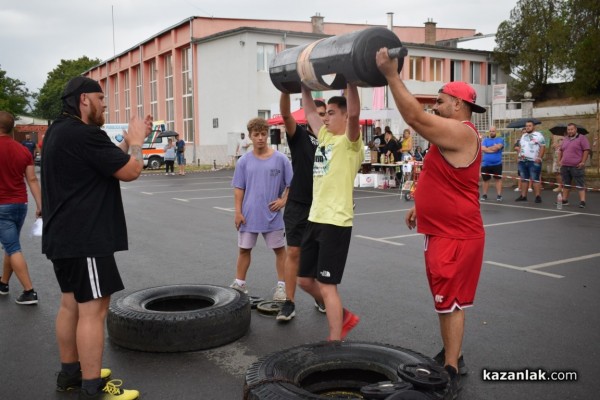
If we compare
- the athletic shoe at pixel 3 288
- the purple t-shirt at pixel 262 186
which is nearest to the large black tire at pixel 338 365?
the purple t-shirt at pixel 262 186

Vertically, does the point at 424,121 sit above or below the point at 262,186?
above

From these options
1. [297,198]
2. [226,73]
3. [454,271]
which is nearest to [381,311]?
[297,198]

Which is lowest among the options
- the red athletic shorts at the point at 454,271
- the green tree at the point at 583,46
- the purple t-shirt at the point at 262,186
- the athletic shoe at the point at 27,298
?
the athletic shoe at the point at 27,298

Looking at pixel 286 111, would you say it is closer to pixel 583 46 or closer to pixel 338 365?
pixel 338 365

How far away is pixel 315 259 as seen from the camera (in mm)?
4523

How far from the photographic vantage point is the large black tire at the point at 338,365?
3318 millimetres

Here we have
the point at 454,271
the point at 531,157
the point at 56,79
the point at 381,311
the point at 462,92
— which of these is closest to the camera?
the point at 454,271

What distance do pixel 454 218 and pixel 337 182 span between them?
100cm

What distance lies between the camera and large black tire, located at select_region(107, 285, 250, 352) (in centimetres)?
436

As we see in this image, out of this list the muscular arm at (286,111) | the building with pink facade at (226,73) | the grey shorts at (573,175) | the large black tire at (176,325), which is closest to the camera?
the large black tire at (176,325)

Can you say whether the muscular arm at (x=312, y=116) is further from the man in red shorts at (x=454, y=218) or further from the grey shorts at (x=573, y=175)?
the grey shorts at (x=573, y=175)

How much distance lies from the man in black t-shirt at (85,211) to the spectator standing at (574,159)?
12.2 metres

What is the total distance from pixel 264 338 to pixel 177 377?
97 cm

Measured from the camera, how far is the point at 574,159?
1316 centimetres
